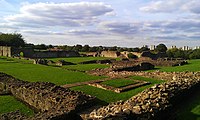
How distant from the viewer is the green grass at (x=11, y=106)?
454 inches

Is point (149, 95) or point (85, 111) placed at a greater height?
Answer: point (149, 95)

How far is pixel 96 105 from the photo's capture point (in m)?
11.5

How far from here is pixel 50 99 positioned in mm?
11523

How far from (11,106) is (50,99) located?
2357 mm

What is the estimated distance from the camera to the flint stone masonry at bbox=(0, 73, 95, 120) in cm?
963

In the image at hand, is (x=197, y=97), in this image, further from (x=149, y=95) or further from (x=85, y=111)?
(x=85, y=111)

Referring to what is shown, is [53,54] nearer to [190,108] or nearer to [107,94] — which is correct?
[107,94]

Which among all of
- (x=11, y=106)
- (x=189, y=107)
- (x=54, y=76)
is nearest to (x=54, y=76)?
(x=54, y=76)

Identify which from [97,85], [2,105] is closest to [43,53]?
[97,85]

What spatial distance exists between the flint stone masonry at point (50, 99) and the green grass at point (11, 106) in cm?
42

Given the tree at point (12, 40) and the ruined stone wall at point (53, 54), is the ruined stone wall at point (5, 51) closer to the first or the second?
the ruined stone wall at point (53, 54)

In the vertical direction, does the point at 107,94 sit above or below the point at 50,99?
below

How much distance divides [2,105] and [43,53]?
39.8m

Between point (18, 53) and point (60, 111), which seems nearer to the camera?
point (60, 111)
